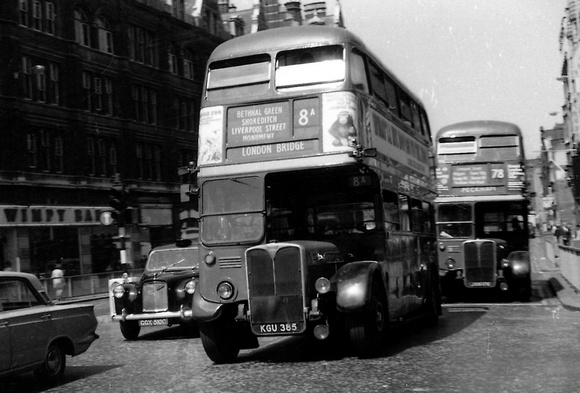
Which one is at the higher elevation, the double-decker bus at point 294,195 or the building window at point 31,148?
the building window at point 31,148

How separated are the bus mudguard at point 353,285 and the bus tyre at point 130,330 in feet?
20.2

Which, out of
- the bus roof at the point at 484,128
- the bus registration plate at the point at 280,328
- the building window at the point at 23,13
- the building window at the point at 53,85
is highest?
the building window at the point at 23,13

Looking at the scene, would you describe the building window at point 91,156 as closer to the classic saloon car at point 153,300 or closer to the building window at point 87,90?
the building window at point 87,90

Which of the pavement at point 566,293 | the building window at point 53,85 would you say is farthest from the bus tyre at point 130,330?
the building window at point 53,85

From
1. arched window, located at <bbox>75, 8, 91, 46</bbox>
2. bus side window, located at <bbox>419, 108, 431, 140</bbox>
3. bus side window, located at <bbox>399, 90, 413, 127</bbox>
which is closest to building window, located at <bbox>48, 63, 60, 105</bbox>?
arched window, located at <bbox>75, 8, 91, 46</bbox>

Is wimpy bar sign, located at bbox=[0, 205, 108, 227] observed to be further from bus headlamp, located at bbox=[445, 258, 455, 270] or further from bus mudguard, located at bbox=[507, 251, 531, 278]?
bus mudguard, located at bbox=[507, 251, 531, 278]

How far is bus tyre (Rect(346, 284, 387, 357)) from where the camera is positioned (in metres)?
10.8

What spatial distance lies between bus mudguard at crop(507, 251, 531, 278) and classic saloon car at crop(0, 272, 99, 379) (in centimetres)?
1207

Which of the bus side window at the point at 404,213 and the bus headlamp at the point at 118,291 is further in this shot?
the bus headlamp at the point at 118,291

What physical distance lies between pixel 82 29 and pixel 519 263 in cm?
2847

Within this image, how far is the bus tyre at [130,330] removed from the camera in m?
15.9

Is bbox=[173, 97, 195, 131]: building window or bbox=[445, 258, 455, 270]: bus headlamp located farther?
bbox=[173, 97, 195, 131]: building window

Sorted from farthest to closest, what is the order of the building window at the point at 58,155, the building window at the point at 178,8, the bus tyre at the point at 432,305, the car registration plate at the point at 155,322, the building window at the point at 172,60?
the building window at the point at 178,8, the building window at the point at 172,60, the building window at the point at 58,155, the bus tyre at the point at 432,305, the car registration plate at the point at 155,322

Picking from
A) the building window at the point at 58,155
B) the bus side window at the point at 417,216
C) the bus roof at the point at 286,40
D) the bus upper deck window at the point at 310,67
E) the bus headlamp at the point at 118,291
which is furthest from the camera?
the building window at the point at 58,155
